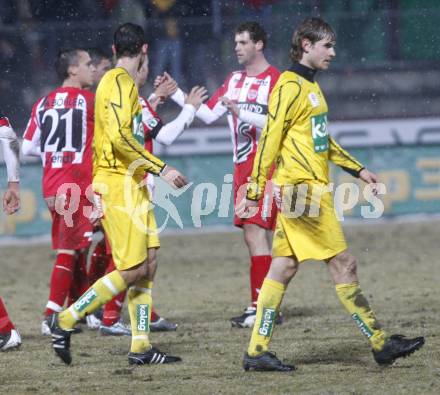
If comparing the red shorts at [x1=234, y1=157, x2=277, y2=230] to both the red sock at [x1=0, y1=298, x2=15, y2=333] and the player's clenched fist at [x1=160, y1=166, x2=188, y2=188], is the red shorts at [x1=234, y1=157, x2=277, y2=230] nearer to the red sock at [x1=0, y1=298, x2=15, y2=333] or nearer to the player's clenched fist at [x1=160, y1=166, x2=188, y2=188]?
the red sock at [x1=0, y1=298, x2=15, y2=333]

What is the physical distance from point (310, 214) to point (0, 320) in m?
2.31

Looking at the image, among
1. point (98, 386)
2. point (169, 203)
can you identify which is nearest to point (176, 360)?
point (98, 386)

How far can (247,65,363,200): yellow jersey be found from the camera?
21.1 ft

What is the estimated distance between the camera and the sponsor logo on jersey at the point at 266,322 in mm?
6598

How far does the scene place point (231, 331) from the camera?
8.29 metres

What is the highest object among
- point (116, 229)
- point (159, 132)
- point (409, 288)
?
point (159, 132)

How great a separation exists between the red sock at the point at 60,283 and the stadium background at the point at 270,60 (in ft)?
18.7

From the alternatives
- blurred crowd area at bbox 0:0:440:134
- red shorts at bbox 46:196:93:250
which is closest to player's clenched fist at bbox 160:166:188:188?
red shorts at bbox 46:196:93:250

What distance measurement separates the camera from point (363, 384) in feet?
20.4

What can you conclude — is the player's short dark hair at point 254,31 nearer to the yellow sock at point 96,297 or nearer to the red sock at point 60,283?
the red sock at point 60,283

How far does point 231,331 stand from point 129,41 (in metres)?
2.41

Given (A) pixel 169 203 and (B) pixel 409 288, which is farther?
(A) pixel 169 203

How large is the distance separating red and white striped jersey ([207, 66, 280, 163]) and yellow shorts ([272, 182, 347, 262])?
1.97 m

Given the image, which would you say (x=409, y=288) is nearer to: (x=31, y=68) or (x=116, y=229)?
(x=116, y=229)
